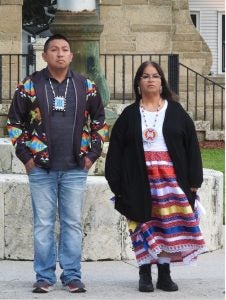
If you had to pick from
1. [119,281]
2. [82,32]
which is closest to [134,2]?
[82,32]

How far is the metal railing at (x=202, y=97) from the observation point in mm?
23172

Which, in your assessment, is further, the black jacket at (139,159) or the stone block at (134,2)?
the stone block at (134,2)

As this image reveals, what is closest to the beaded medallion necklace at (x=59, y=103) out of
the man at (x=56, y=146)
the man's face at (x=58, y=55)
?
the man at (x=56, y=146)

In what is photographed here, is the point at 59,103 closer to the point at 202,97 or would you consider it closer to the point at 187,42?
the point at 202,97

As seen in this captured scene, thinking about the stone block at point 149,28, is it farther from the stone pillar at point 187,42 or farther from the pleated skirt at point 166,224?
the pleated skirt at point 166,224

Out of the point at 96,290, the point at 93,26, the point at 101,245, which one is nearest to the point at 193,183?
the point at 96,290

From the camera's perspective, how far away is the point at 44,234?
8406 mm

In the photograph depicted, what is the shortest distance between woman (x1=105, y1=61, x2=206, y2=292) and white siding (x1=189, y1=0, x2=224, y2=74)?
2509 cm

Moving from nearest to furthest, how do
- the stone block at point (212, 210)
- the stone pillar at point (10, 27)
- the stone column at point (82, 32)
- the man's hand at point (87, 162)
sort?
the man's hand at point (87, 162) → the stone block at point (212, 210) → the stone column at point (82, 32) → the stone pillar at point (10, 27)

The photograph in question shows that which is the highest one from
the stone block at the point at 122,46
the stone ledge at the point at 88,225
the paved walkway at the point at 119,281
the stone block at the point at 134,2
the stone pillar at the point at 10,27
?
the stone block at the point at 134,2

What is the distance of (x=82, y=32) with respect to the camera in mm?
11023

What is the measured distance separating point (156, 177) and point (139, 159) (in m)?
0.17

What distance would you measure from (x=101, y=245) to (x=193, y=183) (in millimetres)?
1731

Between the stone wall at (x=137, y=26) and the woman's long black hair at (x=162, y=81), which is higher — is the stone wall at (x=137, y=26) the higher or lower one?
the higher one
